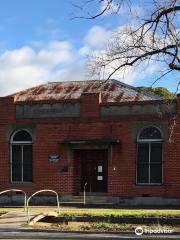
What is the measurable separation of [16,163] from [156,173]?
767cm

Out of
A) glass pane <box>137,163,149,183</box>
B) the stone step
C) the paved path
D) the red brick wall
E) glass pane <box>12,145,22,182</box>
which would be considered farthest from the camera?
glass pane <box>12,145,22,182</box>

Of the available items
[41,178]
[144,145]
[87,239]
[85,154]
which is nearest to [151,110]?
[144,145]

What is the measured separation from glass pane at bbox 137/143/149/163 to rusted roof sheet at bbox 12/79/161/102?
256 cm

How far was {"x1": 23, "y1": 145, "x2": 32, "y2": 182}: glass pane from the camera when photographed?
3098cm

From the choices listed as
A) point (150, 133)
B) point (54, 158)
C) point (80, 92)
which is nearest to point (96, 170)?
point (54, 158)

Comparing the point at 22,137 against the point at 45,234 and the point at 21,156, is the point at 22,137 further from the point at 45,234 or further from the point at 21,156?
the point at 45,234

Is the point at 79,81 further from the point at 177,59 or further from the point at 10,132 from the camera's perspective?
the point at 177,59

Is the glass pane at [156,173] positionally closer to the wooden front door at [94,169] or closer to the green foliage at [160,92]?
the wooden front door at [94,169]

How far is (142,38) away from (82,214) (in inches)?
276

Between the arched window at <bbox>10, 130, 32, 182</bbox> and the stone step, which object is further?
the arched window at <bbox>10, 130, 32, 182</bbox>

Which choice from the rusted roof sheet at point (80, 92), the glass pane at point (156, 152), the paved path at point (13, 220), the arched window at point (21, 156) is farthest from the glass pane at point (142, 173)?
the paved path at point (13, 220)

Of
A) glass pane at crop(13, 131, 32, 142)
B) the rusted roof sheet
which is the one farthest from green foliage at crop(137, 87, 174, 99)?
glass pane at crop(13, 131, 32, 142)

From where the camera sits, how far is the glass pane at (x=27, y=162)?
31.0 metres

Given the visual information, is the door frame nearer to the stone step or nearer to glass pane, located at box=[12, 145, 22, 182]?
the stone step
